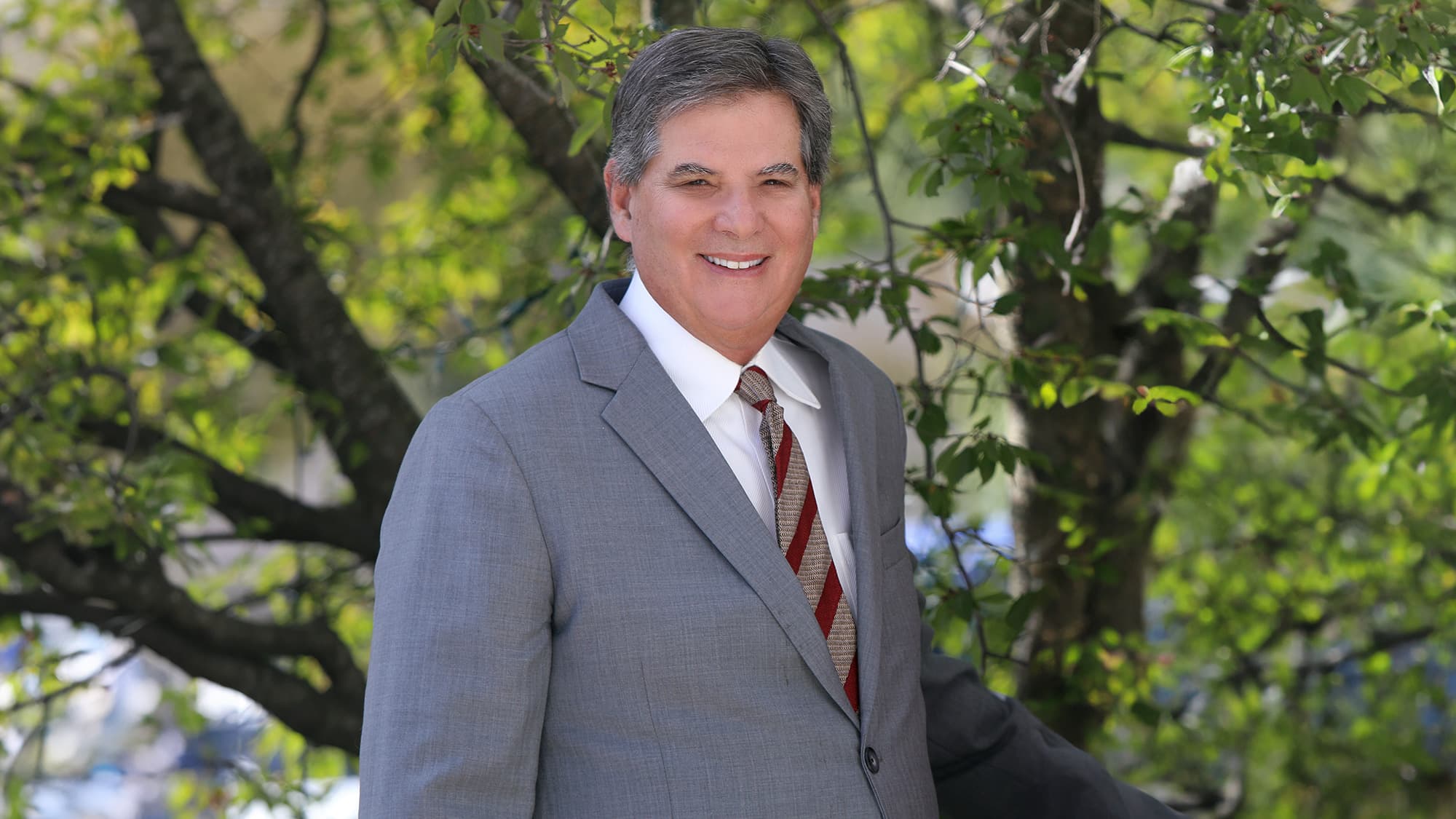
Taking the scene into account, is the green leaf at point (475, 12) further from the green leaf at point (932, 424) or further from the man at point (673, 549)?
the green leaf at point (932, 424)

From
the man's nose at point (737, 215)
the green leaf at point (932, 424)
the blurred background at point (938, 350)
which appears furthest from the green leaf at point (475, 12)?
the green leaf at point (932, 424)

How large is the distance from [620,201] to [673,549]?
48cm

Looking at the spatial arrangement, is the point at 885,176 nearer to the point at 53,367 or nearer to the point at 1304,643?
the point at 1304,643

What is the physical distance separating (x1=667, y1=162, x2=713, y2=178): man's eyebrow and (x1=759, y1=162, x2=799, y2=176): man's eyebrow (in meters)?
0.07

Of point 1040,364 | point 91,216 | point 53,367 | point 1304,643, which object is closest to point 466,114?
point 91,216

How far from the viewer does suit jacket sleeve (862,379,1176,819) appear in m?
1.89

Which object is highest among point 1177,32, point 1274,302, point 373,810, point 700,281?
point 1177,32

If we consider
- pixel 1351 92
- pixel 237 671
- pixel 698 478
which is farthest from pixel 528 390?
pixel 237 671

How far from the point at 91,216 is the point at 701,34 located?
101 inches

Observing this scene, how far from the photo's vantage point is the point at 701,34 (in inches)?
64.9

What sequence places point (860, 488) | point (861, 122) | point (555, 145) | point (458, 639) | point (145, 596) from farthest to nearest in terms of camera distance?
point (145, 596) < point (555, 145) < point (861, 122) < point (860, 488) < point (458, 639)

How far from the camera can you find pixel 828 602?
5.52 ft

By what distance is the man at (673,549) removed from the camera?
143 cm

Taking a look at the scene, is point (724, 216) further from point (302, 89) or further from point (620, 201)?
point (302, 89)
